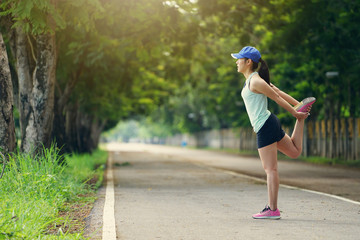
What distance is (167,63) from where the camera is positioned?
3162 centimetres

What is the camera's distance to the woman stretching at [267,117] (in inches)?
297

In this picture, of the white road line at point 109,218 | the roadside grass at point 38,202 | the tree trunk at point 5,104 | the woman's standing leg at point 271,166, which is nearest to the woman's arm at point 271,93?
the woman's standing leg at point 271,166

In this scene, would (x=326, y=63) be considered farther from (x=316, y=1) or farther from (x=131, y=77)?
(x=131, y=77)

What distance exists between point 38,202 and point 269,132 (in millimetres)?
3078

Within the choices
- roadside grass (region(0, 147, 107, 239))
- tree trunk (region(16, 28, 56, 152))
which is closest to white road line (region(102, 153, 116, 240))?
roadside grass (region(0, 147, 107, 239))

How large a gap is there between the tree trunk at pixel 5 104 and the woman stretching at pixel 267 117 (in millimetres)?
5034

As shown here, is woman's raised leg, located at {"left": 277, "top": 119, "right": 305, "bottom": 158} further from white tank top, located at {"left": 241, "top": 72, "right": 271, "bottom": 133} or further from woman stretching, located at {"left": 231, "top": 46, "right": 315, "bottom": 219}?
white tank top, located at {"left": 241, "top": 72, "right": 271, "bottom": 133}

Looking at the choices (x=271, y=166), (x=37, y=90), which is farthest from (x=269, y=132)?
(x=37, y=90)

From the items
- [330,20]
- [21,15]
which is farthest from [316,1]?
[21,15]

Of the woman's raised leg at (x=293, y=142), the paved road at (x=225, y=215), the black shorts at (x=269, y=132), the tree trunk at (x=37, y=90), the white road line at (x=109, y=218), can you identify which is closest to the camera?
the white road line at (x=109, y=218)

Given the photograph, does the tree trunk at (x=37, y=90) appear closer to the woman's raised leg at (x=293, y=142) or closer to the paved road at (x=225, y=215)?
the paved road at (x=225, y=215)

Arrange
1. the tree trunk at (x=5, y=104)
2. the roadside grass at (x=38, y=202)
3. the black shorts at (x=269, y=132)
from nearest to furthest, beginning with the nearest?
the roadside grass at (x=38, y=202) < the black shorts at (x=269, y=132) < the tree trunk at (x=5, y=104)

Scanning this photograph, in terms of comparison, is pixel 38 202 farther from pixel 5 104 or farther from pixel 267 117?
pixel 5 104

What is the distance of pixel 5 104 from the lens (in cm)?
1120
